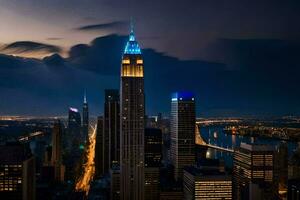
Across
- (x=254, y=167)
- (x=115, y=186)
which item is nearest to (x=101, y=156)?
(x=115, y=186)

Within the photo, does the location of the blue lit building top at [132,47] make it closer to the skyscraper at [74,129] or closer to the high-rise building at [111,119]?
the high-rise building at [111,119]

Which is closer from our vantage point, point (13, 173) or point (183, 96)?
point (13, 173)

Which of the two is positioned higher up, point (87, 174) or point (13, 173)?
point (13, 173)

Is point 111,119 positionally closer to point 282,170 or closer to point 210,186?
point 282,170

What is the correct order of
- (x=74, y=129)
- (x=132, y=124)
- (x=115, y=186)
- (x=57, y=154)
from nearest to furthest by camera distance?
(x=132, y=124)
(x=115, y=186)
(x=57, y=154)
(x=74, y=129)

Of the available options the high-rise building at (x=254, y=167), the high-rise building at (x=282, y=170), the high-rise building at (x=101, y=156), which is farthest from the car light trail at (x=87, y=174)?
the high-rise building at (x=282, y=170)

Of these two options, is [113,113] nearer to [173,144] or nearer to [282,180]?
[173,144]
